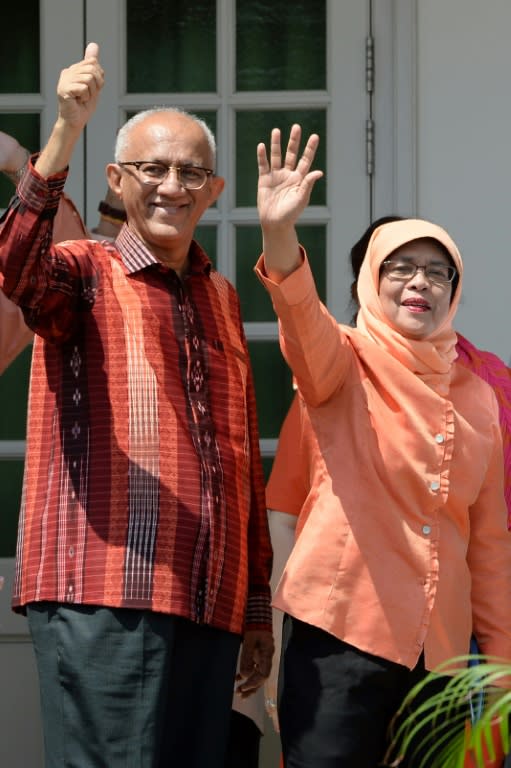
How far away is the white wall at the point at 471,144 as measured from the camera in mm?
4234

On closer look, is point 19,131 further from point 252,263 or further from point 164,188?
point 164,188

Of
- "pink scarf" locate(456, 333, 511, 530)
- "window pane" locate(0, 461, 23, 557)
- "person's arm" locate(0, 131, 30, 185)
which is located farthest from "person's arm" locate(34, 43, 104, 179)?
"window pane" locate(0, 461, 23, 557)

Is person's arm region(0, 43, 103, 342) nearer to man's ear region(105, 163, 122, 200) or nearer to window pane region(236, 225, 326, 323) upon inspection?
man's ear region(105, 163, 122, 200)

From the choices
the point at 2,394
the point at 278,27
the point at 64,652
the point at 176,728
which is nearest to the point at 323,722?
the point at 176,728

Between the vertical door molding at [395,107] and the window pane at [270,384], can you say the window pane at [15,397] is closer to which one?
the window pane at [270,384]

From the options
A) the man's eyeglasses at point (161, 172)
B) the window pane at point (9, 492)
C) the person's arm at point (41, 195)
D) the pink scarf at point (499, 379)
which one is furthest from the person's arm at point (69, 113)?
the window pane at point (9, 492)

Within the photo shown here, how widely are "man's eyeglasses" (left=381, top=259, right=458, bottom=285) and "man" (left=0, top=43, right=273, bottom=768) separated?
0.40 m

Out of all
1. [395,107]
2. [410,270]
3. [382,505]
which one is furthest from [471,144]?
[382,505]

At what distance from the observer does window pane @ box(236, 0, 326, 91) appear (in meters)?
4.41

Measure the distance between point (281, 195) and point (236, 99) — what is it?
1.84 meters

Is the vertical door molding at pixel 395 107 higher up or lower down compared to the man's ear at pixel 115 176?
higher up

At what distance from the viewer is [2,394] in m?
4.36

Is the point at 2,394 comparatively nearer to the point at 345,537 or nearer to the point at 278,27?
the point at 278,27

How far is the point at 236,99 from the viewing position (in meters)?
4.38
